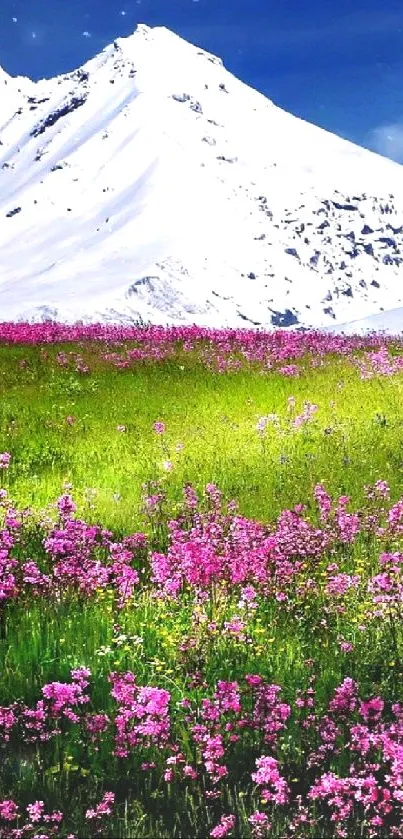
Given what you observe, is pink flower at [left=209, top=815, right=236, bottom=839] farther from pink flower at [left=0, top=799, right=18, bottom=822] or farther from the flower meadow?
pink flower at [left=0, top=799, right=18, bottom=822]

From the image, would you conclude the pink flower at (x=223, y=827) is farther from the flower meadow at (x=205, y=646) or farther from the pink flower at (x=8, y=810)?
the pink flower at (x=8, y=810)

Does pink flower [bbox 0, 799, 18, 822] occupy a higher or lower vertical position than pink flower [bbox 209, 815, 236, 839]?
higher

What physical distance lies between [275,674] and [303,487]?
18.3ft

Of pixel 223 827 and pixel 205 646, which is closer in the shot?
pixel 223 827

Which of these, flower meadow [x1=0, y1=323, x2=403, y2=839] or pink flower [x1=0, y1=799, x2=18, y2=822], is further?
flower meadow [x1=0, y1=323, x2=403, y2=839]

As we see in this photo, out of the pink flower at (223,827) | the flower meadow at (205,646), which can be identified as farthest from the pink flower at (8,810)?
the pink flower at (223,827)

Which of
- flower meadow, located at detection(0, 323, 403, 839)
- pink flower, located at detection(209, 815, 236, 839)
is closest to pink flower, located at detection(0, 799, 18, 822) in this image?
flower meadow, located at detection(0, 323, 403, 839)

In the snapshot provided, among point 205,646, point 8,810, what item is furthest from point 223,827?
point 205,646

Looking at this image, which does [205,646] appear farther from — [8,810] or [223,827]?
[8,810]

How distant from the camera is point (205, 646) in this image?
5.64 m

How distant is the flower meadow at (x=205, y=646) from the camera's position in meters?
4.22

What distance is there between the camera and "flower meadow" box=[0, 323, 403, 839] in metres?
4.22

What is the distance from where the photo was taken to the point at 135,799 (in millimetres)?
4344

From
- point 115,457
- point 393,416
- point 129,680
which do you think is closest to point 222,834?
point 129,680
